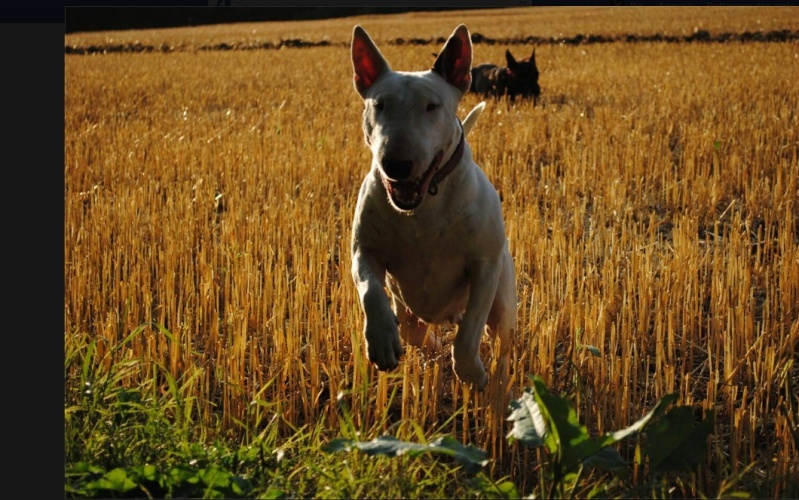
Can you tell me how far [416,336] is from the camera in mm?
4754

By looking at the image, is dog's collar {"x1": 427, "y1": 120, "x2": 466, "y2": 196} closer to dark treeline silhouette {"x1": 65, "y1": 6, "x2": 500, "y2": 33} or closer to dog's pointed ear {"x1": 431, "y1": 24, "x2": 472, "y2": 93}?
dog's pointed ear {"x1": 431, "y1": 24, "x2": 472, "y2": 93}


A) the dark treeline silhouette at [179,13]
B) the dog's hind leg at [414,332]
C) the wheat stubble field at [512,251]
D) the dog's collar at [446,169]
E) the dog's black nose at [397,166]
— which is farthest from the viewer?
the dark treeline silhouette at [179,13]

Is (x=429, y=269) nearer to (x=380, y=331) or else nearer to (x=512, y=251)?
(x=380, y=331)

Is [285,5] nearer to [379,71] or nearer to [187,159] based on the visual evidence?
[379,71]

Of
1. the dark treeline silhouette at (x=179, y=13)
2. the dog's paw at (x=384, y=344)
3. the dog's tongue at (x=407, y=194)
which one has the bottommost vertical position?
the dog's paw at (x=384, y=344)

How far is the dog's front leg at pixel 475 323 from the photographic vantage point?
3865 millimetres

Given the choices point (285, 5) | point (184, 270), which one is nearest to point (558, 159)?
point (184, 270)

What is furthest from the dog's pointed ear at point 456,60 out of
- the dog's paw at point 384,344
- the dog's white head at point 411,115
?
the dog's paw at point 384,344

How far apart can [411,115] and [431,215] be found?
1.58ft

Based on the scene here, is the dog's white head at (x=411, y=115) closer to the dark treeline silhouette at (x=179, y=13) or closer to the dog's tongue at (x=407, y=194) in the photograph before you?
the dog's tongue at (x=407, y=194)

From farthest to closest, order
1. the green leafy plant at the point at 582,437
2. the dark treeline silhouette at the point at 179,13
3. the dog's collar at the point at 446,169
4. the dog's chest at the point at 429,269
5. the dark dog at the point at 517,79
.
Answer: the dark dog at the point at 517,79 < the dark treeline silhouette at the point at 179,13 < the dog's chest at the point at 429,269 < the dog's collar at the point at 446,169 < the green leafy plant at the point at 582,437

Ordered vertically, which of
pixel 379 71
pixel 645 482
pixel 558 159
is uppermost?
pixel 379 71

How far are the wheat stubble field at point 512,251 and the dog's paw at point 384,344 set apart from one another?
228 millimetres

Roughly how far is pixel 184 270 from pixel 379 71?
266cm
